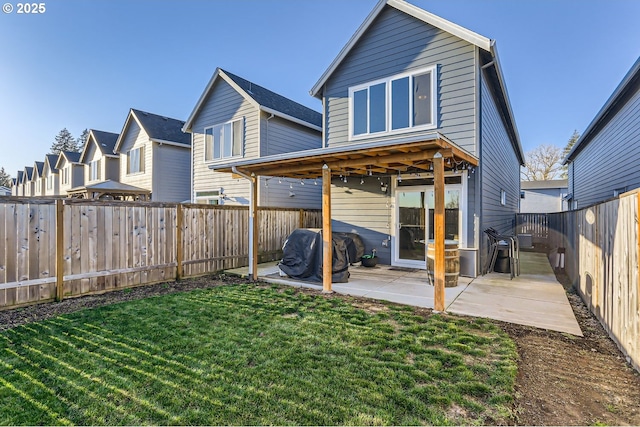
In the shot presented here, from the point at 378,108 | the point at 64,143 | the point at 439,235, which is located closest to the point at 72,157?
the point at 378,108

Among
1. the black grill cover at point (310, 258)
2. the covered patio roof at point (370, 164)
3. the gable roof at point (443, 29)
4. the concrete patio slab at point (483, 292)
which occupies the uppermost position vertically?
the gable roof at point (443, 29)

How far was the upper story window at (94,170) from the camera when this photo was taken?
19688mm

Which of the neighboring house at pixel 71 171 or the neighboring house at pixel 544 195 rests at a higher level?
the neighboring house at pixel 71 171

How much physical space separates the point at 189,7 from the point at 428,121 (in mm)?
7063

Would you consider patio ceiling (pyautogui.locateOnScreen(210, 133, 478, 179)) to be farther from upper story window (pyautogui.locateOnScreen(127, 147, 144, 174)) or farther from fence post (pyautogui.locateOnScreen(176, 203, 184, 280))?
upper story window (pyautogui.locateOnScreen(127, 147, 144, 174))

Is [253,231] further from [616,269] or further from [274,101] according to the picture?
[274,101]

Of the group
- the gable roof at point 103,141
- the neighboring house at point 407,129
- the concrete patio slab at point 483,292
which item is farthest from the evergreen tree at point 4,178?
the concrete patio slab at point 483,292

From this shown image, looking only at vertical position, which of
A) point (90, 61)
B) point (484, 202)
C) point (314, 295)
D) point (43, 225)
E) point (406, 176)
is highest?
point (90, 61)

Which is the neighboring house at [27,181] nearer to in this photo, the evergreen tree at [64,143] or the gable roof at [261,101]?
the evergreen tree at [64,143]

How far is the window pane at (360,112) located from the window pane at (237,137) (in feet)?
17.1

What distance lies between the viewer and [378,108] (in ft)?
26.7

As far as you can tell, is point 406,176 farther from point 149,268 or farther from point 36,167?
point 36,167

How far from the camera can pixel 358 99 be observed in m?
8.50

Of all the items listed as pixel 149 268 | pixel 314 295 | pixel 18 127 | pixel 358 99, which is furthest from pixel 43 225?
pixel 18 127
